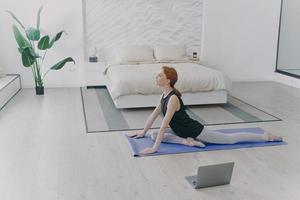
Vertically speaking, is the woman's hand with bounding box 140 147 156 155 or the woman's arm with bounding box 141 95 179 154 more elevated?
the woman's arm with bounding box 141 95 179 154

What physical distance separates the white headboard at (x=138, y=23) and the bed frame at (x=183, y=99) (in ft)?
6.21

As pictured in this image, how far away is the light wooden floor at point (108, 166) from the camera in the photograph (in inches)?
106

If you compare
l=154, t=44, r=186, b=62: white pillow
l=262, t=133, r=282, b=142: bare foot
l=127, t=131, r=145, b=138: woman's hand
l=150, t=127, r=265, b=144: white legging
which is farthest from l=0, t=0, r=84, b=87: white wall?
l=262, t=133, r=282, b=142: bare foot

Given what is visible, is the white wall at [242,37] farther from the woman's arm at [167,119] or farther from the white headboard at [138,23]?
the woman's arm at [167,119]

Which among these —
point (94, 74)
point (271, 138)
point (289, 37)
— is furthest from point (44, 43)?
point (289, 37)

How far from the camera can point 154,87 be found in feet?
16.0

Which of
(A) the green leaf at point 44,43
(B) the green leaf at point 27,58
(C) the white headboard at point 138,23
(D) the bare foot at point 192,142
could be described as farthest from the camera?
(C) the white headboard at point 138,23

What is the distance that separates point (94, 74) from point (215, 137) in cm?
336

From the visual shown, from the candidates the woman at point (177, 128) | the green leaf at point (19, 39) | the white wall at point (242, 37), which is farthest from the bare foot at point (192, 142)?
the white wall at point (242, 37)

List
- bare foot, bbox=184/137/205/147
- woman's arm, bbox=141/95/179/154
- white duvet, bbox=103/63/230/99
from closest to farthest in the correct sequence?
woman's arm, bbox=141/95/179/154, bare foot, bbox=184/137/205/147, white duvet, bbox=103/63/230/99

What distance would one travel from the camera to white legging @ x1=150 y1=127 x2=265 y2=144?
11.8 ft

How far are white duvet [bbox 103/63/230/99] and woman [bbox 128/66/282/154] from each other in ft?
3.73

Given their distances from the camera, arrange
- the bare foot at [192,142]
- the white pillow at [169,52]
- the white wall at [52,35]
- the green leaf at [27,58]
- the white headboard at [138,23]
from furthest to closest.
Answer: the white headboard at [138,23]
the white pillow at [169,52]
the white wall at [52,35]
the green leaf at [27,58]
the bare foot at [192,142]

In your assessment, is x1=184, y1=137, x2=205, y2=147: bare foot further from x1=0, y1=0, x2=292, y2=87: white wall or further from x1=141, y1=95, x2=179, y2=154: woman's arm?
x1=0, y1=0, x2=292, y2=87: white wall
